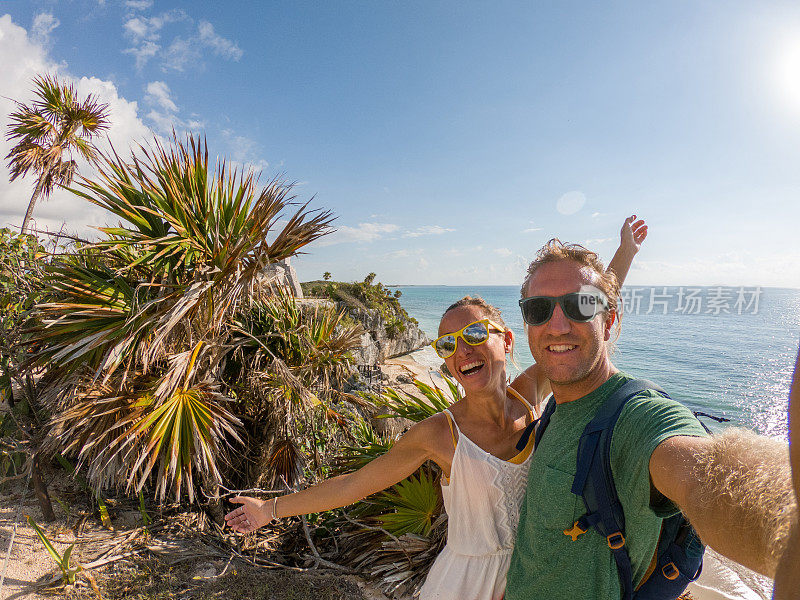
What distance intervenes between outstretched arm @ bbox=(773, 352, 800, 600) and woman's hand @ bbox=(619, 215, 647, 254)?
2309mm

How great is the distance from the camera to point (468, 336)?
2.05 meters

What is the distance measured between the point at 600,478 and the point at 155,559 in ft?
13.4

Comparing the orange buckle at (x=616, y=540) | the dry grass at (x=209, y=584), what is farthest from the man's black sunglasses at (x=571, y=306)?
the dry grass at (x=209, y=584)

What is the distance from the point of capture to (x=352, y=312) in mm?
17859

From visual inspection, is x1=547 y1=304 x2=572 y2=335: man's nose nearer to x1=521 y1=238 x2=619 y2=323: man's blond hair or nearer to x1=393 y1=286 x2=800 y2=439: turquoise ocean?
x1=521 y1=238 x2=619 y2=323: man's blond hair

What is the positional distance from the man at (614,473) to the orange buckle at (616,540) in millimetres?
54

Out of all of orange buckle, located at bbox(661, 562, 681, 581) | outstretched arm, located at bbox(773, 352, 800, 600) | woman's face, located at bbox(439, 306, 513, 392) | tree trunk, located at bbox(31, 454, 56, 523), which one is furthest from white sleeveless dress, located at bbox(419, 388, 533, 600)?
tree trunk, located at bbox(31, 454, 56, 523)

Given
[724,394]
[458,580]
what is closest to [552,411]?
[458,580]

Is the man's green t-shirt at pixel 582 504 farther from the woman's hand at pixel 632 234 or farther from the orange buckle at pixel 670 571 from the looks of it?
the woman's hand at pixel 632 234

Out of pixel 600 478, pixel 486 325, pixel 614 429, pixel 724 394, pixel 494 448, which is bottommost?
pixel 724 394

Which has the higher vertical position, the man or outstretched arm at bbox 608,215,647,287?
outstretched arm at bbox 608,215,647,287

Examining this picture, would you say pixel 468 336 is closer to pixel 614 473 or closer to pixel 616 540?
pixel 614 473

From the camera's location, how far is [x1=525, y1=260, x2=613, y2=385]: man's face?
60.7 inches

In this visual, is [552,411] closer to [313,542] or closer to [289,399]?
[289,399]
